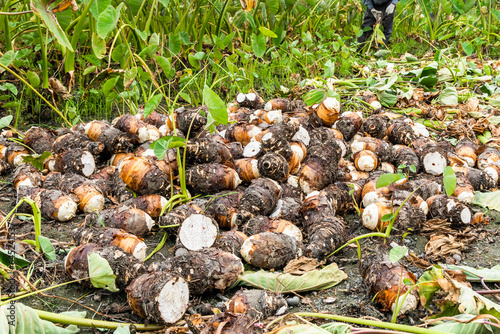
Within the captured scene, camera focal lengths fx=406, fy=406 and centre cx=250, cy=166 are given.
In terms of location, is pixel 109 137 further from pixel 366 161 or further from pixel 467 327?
pixel 467 327

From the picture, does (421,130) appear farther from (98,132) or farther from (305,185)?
(98,132)

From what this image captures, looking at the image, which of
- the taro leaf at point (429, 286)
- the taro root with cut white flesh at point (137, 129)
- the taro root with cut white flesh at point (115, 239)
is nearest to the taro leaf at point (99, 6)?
the taro root with cut white flesh at point (137, 129)

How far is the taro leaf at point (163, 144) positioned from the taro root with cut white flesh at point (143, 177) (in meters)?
0.20

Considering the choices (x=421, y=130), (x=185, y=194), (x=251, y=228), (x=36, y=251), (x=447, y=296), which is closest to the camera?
(x=447, y=296)

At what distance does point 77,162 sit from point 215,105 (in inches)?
33.3

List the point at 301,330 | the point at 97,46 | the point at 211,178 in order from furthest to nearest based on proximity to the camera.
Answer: the point at 97,46 < the point at 211,178 < the point at 301,330

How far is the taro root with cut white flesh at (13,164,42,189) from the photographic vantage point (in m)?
1.90

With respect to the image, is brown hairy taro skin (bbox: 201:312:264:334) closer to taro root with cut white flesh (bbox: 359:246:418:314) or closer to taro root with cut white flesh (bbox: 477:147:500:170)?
taro root with cut white flesh (bbox: 359:246:418:314)

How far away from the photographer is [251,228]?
5.15ft

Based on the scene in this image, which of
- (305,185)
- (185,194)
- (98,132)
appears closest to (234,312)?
(185,194)

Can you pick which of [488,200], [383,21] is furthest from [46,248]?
[383,21]

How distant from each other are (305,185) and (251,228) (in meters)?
0.42

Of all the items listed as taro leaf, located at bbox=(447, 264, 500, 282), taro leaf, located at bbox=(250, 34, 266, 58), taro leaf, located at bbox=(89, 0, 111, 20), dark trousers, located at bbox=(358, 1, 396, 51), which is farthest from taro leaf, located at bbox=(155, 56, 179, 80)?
dark trousers, located at bbox=(358, 1, 396, 51)

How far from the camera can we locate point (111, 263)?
126 centimetres
